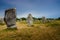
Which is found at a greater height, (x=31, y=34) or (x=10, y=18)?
(x=10, y=18)

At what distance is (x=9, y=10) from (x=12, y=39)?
10182 mm

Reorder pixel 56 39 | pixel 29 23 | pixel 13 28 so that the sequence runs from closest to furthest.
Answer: pixel 56 39 < pixel 13 28 < pixel 29 23

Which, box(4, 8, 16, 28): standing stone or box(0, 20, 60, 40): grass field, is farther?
box(4, 8, 16, 28): standing stone

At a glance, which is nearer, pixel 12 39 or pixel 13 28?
pixel 12 39

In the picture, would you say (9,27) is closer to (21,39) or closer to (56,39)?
(21,39)

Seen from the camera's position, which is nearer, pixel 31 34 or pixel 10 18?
pixel 31 34

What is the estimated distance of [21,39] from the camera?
14156 mm

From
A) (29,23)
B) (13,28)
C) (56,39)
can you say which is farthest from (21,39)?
(29,23)

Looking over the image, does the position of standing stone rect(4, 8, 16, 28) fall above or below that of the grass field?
above

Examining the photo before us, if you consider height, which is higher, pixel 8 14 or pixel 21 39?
pixel 8 14

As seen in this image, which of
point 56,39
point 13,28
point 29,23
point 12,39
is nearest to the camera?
point 56,39

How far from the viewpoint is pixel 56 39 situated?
13.6 metres

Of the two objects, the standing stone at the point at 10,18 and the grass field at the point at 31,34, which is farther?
the standing stone at the point at 10,18

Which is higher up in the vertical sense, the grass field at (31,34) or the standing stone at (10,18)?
the standing stone at (10,18)
